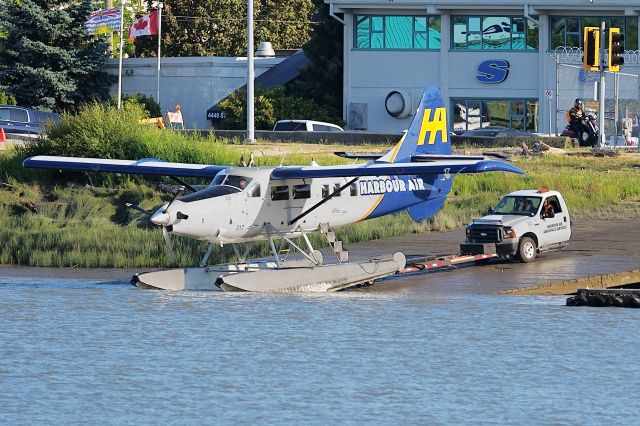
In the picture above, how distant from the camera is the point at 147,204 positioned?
34.1m

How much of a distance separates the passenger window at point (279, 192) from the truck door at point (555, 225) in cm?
529

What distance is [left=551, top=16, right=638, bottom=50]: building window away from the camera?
6084cm

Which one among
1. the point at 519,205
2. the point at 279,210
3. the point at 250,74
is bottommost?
the point at 279,210

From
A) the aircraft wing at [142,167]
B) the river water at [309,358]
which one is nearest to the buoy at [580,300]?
the river water at [309,358]

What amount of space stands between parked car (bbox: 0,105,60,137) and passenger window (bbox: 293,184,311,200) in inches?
1003

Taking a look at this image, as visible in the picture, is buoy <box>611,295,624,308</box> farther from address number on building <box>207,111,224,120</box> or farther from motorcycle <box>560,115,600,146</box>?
address number on building <box>207,111,224,120</box>

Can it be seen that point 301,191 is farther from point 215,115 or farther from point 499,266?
point 215,115

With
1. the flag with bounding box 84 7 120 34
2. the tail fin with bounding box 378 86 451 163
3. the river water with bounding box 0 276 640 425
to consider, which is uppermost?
the flag with bounding box 84 7 120 34

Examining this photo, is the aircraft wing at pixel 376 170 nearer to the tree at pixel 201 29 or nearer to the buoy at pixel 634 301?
the buoy at pixel 634 301

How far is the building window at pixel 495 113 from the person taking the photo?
2443 inches

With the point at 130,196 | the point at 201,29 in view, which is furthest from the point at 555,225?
the point at 201,29

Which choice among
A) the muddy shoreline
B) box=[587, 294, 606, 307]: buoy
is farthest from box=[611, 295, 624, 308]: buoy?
the muddy shoreline

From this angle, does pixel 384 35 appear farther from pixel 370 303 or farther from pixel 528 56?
pixel 370 303

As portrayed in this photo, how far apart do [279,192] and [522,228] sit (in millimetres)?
4883
